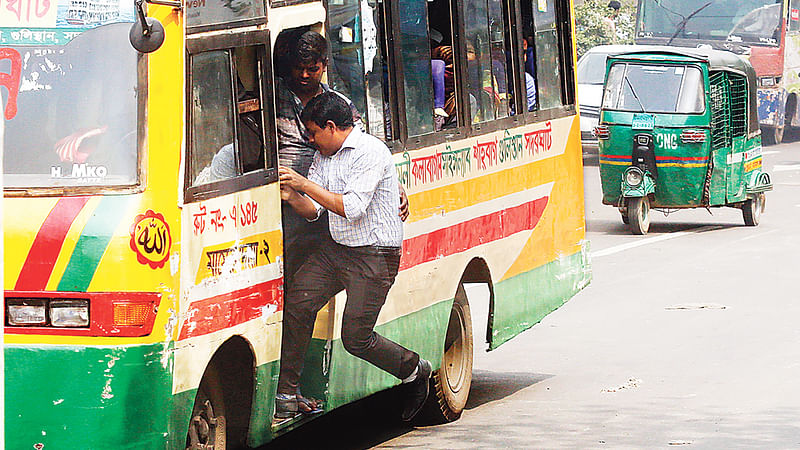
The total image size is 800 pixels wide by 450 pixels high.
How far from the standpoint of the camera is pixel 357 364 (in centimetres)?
779

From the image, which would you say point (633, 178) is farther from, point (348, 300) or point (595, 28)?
point (595, 28)

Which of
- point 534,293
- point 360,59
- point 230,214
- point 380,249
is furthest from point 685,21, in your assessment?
point 230,214

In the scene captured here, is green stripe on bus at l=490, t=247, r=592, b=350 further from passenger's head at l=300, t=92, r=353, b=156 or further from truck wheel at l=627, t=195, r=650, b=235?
truck wheel at l=627, t=195, r=650, b=235

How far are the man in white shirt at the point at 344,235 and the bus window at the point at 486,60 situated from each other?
1886 mm

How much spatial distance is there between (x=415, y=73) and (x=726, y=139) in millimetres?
13355

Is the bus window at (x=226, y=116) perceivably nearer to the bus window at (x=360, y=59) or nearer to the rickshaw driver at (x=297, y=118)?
the rickshaw driver at (x=297, y=118)

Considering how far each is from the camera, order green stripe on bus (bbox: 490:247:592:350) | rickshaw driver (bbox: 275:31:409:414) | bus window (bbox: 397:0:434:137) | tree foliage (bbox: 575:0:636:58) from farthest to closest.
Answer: tree foliage (bbox: 575:0:636:58)
green stripe on bus (bbox: 490:247:592:350)
bus window (bbox: 397:0:434:137)
rickshaw driver (bbox: 275:31:409:414)

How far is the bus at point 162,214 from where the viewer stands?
19.0 ft

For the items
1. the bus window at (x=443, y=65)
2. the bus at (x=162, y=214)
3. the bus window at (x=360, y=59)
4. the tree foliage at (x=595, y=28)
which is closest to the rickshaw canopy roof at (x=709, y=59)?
the bus window at (x=443, y=65)

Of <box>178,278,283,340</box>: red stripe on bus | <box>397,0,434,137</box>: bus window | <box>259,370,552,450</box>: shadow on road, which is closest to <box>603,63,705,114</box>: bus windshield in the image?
<box>259,370,552,450</box>: shadow on road

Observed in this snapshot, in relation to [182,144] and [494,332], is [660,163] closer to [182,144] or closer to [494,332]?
[494,332]

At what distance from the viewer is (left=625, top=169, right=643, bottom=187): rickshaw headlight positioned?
67.9 feet

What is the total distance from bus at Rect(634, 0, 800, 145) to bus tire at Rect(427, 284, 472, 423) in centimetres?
2513

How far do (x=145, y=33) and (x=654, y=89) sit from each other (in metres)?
15.7
